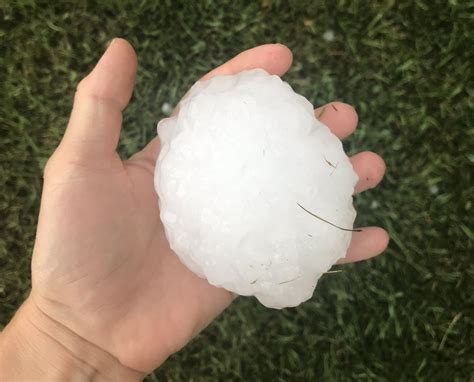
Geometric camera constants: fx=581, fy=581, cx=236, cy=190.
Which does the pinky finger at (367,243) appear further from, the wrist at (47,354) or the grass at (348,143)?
the wrist at (47,354)

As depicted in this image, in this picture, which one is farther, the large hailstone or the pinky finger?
the pinky finger

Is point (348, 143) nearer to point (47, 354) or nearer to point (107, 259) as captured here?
point (107, 259)

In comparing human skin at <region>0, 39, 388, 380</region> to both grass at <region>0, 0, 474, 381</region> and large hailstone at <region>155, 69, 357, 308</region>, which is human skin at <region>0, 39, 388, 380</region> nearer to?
large hailstone at <region>155, 69, 357, 308</region>

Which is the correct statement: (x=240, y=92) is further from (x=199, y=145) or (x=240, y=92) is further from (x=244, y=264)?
(x=244, y=264)

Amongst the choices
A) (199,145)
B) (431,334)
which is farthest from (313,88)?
(431,334)

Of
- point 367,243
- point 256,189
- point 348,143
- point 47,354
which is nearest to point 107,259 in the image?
point 47,354

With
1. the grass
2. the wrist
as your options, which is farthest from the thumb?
the grass

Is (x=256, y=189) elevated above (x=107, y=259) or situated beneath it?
elevated above

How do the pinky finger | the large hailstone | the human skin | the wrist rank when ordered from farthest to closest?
the pinky finger, the wrist, the human skin, the large hailstone
